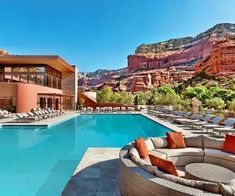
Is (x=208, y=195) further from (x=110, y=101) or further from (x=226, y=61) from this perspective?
(x=226, y=61)

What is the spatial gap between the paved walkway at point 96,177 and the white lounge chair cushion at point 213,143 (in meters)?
2.44

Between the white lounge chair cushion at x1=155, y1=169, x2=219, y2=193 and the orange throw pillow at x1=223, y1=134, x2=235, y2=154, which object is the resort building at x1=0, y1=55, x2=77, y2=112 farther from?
the white lounge chair cushion at x1=155, y1=169, x2=219, y2=193

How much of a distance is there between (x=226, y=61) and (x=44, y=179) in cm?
6451

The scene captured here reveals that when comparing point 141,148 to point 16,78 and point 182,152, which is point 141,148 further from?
point 16,78

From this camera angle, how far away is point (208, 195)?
103 inches

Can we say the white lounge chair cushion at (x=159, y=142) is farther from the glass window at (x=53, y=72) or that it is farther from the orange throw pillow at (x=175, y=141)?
the glass window at (x=53, y=72)

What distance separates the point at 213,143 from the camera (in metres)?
5.94

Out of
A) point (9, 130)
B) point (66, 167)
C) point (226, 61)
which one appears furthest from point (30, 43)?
point (226, 61)

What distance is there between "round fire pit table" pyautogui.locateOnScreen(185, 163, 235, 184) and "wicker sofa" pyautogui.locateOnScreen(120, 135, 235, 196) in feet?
0.94

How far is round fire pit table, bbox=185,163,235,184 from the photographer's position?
3947 millimetres

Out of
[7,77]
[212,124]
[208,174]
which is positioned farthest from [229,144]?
[7,77]

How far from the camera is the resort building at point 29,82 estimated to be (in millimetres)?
19891

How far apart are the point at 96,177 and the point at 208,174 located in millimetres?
2245

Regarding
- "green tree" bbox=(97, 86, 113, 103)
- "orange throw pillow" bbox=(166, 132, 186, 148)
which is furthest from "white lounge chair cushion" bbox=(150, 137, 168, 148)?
"green tree" bbox=(97, 86, 113, 103)
